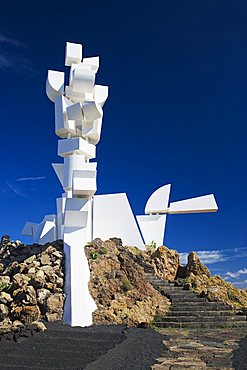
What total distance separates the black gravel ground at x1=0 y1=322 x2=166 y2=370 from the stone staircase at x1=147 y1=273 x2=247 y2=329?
291cm

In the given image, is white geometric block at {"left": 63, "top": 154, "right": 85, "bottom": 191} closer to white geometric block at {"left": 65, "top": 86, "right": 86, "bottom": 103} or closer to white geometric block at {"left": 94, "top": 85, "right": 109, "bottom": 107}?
white geometric block at {"left": 65, "top": 86, "right": 86, "bottom": 103}

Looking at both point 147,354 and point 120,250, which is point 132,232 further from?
point 147,354

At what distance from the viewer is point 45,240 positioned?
64.7ft

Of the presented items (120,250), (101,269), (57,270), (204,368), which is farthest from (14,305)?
(204,368)

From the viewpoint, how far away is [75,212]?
50.1ft

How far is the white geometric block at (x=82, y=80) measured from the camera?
18359 mm

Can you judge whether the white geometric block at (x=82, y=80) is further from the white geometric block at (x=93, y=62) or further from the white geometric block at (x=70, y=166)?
the white geometric block at (x=70, y=166)

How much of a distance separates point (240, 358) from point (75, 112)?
501 inches

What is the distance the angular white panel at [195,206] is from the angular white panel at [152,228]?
0.96 m

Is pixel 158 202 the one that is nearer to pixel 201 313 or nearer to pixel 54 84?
pixel 54 84

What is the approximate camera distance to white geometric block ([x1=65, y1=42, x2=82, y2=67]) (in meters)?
19.6

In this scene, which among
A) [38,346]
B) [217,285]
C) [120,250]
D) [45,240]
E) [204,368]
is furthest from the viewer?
[45,240]

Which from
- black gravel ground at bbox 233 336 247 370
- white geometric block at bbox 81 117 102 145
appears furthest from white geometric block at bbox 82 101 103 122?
black gravel ground at bbox 233 336 247 370

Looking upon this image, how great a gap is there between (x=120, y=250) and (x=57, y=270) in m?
3.20
